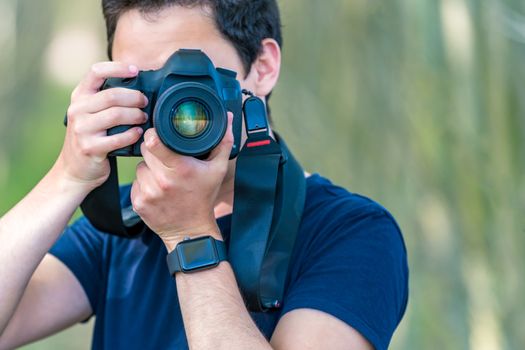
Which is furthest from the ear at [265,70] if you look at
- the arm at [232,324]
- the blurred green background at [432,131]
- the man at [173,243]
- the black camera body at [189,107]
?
the blurred green background at [432,131]

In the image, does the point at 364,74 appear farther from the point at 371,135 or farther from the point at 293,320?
the point at 293,320

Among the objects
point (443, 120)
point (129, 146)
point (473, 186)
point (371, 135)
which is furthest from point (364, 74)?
point (129, 146)

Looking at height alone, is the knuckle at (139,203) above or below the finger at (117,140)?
below

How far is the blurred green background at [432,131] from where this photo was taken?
5.16ft

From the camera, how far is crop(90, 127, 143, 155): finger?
1.01 meters

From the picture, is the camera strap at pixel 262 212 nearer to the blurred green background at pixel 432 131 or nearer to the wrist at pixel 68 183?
the wrist at pixel 68 183

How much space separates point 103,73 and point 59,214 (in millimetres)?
197

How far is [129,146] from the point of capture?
3.34 ft

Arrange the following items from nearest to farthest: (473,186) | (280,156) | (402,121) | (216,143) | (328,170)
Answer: (216,143)
(280,156)
(473,186)
(402,121)
(328,170)

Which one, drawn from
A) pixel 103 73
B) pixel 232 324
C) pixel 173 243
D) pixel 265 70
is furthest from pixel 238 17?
pixel 232 324

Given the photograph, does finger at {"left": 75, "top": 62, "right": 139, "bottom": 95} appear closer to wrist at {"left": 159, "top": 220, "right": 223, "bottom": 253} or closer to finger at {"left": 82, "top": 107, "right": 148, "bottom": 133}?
finger at {"left": 82, "top": 107, "right": 148, "bottom": 133}

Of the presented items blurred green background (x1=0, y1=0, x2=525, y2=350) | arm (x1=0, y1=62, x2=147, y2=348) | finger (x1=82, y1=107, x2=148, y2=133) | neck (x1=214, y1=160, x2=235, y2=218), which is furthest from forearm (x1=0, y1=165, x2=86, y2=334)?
blurred green background (x1=0, y1=0, x2=525, y2=350)

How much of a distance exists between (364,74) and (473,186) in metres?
0.38

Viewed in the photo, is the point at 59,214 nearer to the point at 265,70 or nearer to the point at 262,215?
the point at 262,215
